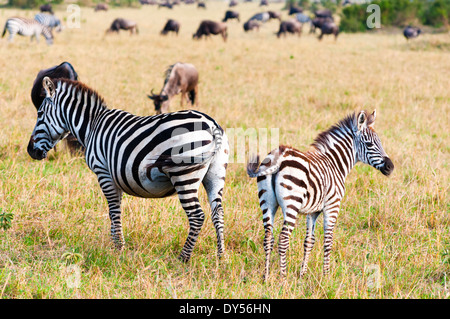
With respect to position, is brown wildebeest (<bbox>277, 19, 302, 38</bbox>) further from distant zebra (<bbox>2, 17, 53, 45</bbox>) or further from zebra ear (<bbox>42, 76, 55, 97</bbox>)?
zebra ear (<bbox>42, 76, 55, 97</bbox>)

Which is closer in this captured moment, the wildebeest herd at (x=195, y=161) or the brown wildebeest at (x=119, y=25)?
the wildebeest herd at (x=195, y=161)

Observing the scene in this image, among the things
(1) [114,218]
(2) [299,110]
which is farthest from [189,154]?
(2) [299,110]

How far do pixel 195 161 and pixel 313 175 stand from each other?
3.27ft

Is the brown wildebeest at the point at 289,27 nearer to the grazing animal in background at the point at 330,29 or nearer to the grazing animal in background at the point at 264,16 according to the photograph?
the grazing animal in background at the point at 330,29

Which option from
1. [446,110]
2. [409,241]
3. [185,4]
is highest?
[185,4]

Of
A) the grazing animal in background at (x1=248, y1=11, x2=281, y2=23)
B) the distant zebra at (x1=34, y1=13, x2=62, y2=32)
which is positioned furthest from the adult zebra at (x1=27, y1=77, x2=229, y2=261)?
the grazing animal in background at (x1=248, y1=11, x2=281, y2=23)

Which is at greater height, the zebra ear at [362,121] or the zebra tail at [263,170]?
the zebra ear at [362,121]

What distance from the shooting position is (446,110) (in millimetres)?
11141

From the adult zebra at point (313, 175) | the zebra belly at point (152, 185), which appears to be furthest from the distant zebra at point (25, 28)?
the adult zebra at point (313, 175)

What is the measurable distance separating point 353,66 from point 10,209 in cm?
1526

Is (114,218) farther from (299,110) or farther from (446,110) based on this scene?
(446,110)

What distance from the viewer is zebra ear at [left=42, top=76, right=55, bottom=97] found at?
4883 millimetres

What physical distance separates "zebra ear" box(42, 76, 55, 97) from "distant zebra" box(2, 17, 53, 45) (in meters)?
18.4

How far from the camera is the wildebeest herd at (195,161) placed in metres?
3.78
